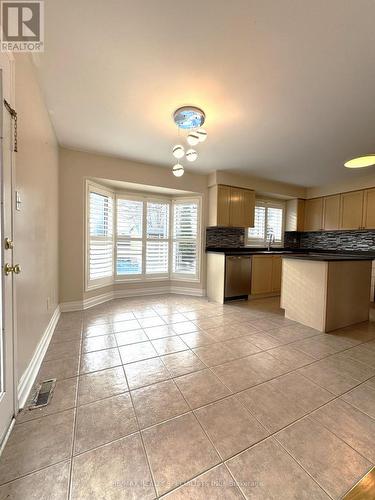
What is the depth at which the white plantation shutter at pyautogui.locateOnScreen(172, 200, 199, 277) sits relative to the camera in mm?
4391

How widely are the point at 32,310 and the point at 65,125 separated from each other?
2169 millimetres

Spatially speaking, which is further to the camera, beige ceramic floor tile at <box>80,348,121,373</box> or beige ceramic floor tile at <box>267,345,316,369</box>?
beige ceramic floor tile at <box>267,345,316,369</box>

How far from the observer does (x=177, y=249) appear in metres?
4.52

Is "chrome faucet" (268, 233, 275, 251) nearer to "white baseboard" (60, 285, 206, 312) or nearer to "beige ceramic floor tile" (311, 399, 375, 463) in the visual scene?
"white baseboard" (60, 285, 206, 312)

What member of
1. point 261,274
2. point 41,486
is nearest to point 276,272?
point 261,274

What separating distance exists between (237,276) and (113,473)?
332cm

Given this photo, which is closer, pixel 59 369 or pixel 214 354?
pixel 59 369

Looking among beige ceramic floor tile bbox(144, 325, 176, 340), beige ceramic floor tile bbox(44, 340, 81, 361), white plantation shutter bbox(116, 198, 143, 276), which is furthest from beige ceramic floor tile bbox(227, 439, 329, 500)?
white plantation shutter bbox(116, 198, 143, 276)

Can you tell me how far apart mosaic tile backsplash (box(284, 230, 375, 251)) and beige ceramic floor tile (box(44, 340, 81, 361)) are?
5.15 metres

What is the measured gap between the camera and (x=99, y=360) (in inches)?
77.0

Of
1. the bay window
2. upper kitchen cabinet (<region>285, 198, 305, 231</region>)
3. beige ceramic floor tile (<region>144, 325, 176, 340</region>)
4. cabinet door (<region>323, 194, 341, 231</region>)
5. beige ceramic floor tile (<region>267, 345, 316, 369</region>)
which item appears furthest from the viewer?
upper kitchen cabinet (<region>285, 198, 305, 231</region>)

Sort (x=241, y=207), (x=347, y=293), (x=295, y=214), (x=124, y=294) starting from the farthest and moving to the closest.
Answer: (x=295, y=214) < (x=241, y=207) < (x=124, y=294) < (x=347, y=293)

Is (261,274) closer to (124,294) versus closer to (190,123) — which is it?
(124,294)

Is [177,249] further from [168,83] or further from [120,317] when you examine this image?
[168,83]
